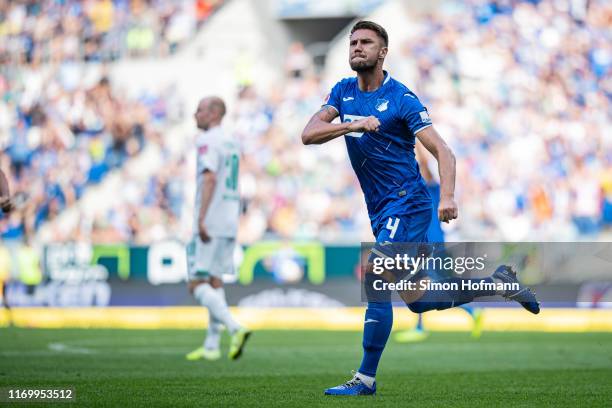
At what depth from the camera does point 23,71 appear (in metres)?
27.4

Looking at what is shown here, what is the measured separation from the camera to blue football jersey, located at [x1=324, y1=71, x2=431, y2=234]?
8.06 m

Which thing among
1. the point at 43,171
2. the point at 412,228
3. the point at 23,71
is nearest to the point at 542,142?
the point at 43,171

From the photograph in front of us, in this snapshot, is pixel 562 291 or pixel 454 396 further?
pixel 562 291

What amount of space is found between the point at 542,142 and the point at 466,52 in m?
3.10

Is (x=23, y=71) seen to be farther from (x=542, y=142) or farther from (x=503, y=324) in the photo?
(x=503, y=324)

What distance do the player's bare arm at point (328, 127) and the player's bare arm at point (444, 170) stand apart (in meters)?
0.52

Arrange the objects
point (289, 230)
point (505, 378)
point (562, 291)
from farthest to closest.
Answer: point (289, 230)
point (562, 291)
point (505, 378)

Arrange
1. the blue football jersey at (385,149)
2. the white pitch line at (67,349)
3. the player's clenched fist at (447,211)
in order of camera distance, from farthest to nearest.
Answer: the white pitch line at (67,349), the blue football jersey at (385,149), the player's clenched fist at (447,211)

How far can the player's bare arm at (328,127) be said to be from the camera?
24.4 ft

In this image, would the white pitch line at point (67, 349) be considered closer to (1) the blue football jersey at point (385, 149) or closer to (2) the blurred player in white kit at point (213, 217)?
(2) the blurred player in white kit at point (213, 217)

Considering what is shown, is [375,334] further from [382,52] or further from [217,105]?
[217,105]

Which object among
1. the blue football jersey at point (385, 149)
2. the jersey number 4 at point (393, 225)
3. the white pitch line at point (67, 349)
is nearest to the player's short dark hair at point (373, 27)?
the blue football jersey at point (385, 149)

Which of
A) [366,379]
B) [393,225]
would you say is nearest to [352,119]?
[393,225]

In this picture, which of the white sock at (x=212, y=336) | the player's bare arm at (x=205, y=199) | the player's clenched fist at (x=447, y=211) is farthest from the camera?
the white sock at (x=212, y=336)
